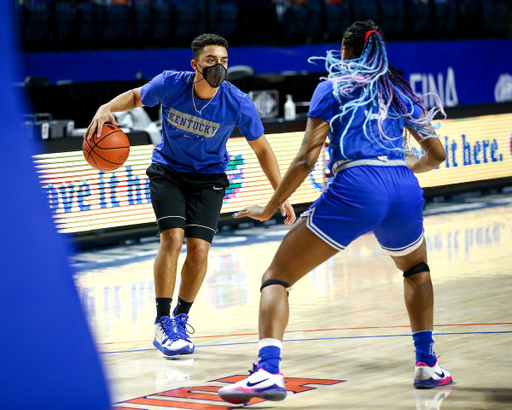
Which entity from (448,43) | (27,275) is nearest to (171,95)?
(27,275)

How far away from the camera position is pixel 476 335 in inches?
205

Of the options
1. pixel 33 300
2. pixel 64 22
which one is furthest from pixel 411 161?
pixel 64 22

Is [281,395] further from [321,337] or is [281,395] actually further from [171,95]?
[171,95]

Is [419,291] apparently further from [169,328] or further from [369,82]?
[169,328]

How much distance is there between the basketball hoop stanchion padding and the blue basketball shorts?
1.67 m

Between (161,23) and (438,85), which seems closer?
(161,23)

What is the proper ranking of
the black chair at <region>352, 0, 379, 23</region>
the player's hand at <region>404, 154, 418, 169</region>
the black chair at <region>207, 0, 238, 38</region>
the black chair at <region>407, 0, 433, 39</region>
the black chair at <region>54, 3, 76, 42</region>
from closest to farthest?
the player's hand at <region>404, 154, 418, 169</region> < the black chair at <region>54, 3, 76, 42</region> < the black chair at <region>207, 0, 238, 38</region> < the black chair at <region>352, 0, 379, 23</region> < the black chair at <region>407, 0, 433, 39</region>

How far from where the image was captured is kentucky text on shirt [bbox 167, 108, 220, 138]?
5242 millimetres

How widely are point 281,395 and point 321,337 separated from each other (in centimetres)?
184

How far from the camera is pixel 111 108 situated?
5.28 metres

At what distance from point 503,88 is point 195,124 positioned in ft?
53.2

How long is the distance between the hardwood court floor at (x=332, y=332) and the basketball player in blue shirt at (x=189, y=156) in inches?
16.2

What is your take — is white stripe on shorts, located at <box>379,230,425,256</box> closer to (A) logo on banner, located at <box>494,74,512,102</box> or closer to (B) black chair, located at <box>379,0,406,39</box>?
(B) black chair, located at <box>379,0,406,39</box>

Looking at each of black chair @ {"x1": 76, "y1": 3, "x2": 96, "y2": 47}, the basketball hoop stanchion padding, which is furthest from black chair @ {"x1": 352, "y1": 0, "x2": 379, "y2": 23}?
the basketball hoop stanchion padding
